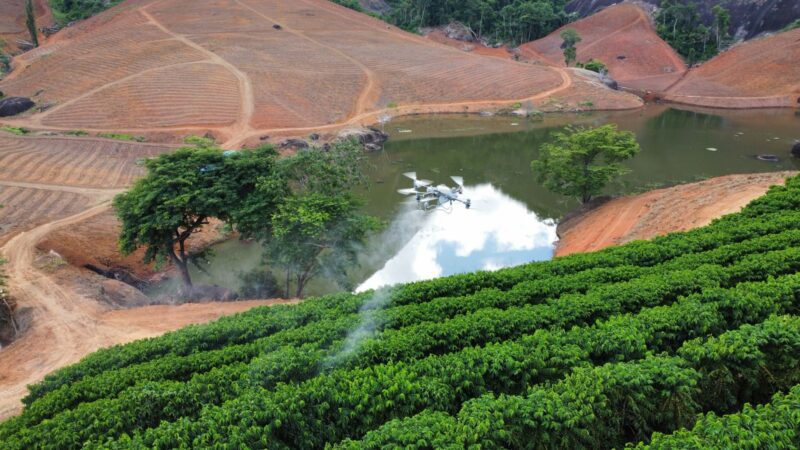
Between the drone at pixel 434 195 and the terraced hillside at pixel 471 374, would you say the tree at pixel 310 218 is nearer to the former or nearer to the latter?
the terraced hillside at pixel 471 374

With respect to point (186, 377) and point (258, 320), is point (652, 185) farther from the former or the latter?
point (186, 377)

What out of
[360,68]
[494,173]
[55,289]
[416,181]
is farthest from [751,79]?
[55,289]

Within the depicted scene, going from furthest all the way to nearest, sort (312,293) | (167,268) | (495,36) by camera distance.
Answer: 1. (495,36)
2. (167,268)
3. (312,293)

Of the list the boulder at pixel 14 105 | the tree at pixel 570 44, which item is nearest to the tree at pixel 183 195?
the boulder at pixel 14 105

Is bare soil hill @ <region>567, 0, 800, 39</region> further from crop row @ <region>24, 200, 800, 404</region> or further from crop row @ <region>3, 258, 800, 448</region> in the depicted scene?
crop row @ <region>3, 258, 800, 448</region>

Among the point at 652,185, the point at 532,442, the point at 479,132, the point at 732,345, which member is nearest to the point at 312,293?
the point at 532,442

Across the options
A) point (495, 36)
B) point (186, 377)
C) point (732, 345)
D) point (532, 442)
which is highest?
point (495, 36)

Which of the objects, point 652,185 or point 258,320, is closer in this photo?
point 258,320

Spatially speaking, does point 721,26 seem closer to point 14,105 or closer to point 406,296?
point 406,296
